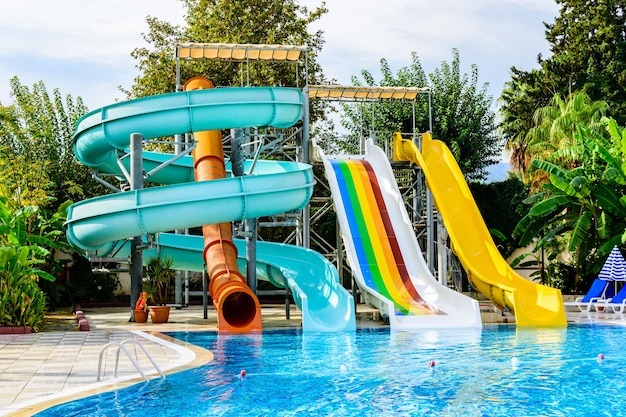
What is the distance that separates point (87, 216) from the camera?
16.4m

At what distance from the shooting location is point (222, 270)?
55.7 ft

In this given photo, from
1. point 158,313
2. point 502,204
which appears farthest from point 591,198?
point 158,313

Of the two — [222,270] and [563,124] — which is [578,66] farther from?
A: [222,270]

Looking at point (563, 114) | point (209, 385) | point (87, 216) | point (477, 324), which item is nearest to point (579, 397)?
point (209, 385)

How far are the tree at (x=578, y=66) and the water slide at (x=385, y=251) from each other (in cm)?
1414

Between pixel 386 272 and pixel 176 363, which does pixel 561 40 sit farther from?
pixel 176 363

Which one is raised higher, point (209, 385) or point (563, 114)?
point (563, 114)

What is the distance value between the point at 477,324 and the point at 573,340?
2.79 m

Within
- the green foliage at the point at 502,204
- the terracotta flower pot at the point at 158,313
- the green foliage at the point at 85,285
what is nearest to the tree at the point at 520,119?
the green foliage at the point at 502,204

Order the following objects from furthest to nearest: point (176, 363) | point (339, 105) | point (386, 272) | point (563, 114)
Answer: point (339, 105)
point (563, 114)
point (386, 272)
point (176, 363)

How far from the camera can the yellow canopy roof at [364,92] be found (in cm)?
2519

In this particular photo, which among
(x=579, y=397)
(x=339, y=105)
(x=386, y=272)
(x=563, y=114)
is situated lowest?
(x=579, y=397)

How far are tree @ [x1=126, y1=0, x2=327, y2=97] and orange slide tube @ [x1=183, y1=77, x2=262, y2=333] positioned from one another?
37.2ft

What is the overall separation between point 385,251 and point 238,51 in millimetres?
8063
